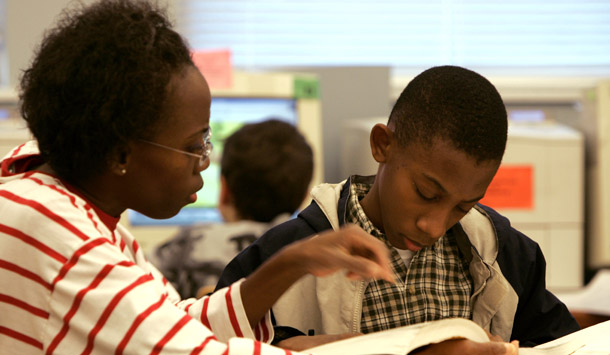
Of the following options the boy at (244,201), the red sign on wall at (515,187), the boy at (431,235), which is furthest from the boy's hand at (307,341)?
the red sign on wall at (515,187)

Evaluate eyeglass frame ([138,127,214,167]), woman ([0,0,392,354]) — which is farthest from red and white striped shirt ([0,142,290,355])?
eyeglass frame ([138,127,214,167])

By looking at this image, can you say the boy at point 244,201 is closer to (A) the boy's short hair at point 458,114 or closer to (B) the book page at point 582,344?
(A) the boy's short hair at point 458,114

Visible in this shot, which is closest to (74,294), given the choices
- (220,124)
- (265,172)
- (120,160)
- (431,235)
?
(120,160)

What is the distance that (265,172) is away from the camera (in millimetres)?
1543

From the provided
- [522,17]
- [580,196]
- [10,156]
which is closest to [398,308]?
[10,156]

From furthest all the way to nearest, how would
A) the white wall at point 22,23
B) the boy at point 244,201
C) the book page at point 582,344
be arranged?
the white wall at point 22,23 → the boy at point 244,201 → the book page at point 582,344

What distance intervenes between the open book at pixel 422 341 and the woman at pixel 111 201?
6 cm

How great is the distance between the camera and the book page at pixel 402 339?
25.6 inches

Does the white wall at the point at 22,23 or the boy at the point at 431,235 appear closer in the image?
the boy at the point at 431,235

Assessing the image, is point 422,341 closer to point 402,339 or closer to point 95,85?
point 402,339

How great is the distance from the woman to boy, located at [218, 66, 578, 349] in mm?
102

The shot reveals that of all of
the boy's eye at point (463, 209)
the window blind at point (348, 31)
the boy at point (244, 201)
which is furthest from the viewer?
the window blind at point (348, 31)

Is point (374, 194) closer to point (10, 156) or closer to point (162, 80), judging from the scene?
point (162, 80)

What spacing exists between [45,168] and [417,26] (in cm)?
200
